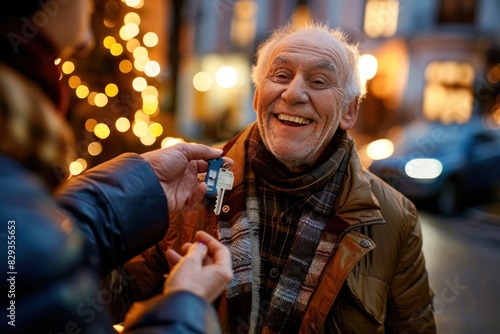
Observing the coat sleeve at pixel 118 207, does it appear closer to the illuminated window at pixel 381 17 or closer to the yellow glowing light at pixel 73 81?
the yellow glowing light at pixel 73 81

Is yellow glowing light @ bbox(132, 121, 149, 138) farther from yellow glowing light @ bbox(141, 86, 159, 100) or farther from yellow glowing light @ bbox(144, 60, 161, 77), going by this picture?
yellow glowing light @ bbox(144, 60, 161, 77)

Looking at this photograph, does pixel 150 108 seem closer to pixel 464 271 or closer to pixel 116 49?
pixel 116 49

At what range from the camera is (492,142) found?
994 centimetres

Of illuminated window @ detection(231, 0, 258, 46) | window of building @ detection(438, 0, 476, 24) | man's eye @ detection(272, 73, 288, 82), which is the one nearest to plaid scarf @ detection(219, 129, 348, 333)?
man's eye @ detection(272, 73, 288, 82)

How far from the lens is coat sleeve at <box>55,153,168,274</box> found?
4.09ft

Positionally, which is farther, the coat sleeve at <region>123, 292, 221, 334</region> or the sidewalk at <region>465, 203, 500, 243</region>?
the sidewalk at <region>465, 203, 500, 243</region>

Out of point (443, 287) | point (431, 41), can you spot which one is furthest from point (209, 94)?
point (443, 287)

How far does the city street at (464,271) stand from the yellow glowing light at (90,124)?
144 inches

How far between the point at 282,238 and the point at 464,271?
4.66m

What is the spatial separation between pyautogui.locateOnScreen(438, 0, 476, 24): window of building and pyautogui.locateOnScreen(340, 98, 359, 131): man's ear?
68.6 ft

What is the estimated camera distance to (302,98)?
7.34ft

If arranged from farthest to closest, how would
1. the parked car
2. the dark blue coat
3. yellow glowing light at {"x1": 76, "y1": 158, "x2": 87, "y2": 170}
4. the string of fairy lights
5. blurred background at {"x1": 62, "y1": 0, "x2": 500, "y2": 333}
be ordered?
1. the parked car
2. blurred background at {"x1": 62, "y1": 0, "x2": 500, "y2": 333}
3. the string of fairy lights
4. yellow glowing light at {"x1": 76, "y1": 158, "x2": 87, "y2": 170}
5. the dark blue coat

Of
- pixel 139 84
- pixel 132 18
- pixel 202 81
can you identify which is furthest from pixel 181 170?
pixel 202 81

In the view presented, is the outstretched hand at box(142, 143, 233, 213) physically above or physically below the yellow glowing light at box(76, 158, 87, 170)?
above
